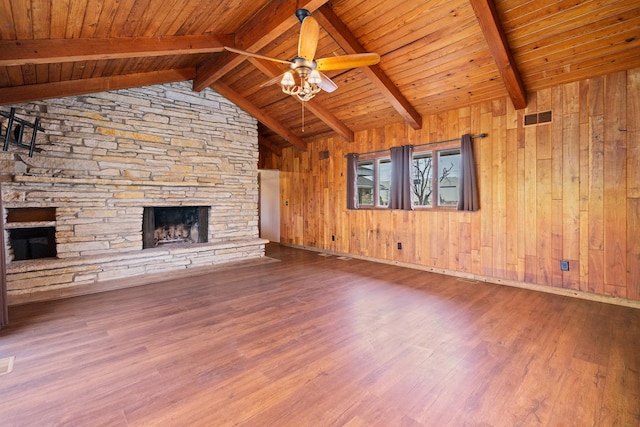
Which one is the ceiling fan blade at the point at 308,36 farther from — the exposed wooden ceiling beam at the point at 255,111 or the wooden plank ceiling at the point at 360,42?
the exposed wooden ceiling beam at the point at 255,111

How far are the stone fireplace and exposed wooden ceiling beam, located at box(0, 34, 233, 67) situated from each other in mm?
1455

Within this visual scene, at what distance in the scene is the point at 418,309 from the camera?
327 centimetres

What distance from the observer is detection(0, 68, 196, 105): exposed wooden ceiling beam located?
383 cm

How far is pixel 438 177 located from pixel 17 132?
6.13 meters

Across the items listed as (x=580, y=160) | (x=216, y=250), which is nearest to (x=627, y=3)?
(x=580, y=160)

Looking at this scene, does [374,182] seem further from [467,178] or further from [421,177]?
[467,178]

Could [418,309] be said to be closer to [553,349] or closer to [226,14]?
[553,349]

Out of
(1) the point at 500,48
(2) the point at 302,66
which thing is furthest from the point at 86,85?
(1) the point at 500,48

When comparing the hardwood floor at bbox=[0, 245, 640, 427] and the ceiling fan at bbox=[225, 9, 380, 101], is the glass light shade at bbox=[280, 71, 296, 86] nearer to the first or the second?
the ceiling fan at bbox=[225, 9, 380, 101]

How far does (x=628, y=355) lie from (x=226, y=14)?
510 cm

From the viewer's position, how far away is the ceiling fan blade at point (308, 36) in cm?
245

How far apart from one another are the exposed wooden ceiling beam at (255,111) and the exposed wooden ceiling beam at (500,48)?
172 inches

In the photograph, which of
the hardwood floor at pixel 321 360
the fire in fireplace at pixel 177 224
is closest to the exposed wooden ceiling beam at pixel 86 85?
the fire in fireplace at pixel 177 224

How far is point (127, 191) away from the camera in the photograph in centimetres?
472
